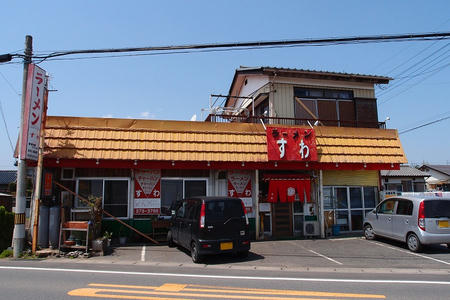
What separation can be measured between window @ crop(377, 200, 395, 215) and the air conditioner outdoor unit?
2.75 m

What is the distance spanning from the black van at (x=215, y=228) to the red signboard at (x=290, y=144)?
4086mm

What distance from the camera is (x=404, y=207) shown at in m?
11.0

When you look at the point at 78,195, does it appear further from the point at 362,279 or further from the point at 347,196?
the point at 347,196

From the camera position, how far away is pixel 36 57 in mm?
10914

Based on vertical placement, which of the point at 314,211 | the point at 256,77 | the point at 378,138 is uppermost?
the point at 256,77

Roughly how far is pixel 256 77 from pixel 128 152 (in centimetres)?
947

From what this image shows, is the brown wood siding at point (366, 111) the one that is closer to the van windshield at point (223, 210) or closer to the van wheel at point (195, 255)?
the van windshield at point (223, 210)

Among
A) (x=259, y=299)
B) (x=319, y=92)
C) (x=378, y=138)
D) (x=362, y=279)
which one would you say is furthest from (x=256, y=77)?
(x=259, y=299)

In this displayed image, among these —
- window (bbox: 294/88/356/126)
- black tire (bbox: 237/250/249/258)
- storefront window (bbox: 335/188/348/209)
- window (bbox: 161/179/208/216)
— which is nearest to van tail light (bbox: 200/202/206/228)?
black tire (bbox: 237/250/249/258)

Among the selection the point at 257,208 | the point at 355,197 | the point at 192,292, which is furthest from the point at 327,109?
the point at 192,292

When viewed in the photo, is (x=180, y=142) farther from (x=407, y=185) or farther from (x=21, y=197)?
(x=407, y=185)

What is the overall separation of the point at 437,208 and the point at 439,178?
41.8m

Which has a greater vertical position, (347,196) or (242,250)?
(347,196)

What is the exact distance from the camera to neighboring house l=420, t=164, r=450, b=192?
135 ft
